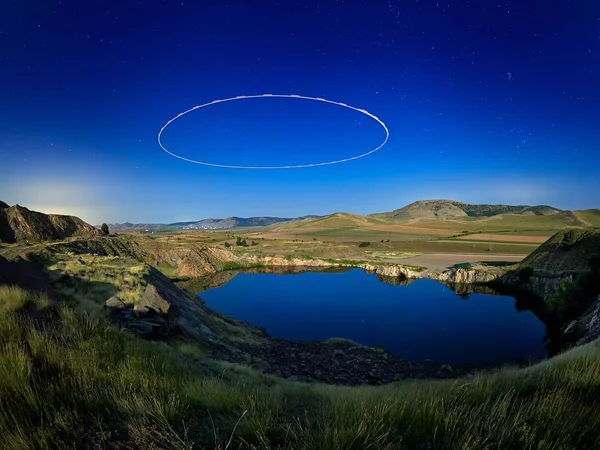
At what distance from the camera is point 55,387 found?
155 inches

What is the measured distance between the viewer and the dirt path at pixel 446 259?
75.4 m

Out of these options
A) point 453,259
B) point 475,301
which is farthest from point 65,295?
point 453,259

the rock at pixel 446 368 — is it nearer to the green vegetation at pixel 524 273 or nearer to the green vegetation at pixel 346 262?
the green vegetation at pixel 524 273

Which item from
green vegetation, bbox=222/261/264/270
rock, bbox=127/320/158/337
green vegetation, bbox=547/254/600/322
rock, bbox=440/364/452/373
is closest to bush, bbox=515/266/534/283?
green vegetation, bbox=547/254/600/322

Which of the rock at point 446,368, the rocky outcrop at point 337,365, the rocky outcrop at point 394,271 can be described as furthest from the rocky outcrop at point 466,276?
the rock at point 446,368

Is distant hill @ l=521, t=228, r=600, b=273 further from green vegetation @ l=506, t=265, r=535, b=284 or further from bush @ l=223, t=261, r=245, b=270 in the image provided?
bush @ l=223, t=261, r=245, b=270

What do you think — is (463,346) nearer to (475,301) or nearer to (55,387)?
(475,301)

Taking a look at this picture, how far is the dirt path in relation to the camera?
247ft

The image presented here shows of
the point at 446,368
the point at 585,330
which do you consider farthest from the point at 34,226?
the point at 585,330

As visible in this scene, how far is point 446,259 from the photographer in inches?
3282

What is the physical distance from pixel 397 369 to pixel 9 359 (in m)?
22.3

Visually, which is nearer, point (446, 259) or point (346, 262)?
point (446, 259)

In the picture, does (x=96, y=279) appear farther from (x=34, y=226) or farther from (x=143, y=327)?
(x=34, y=226)

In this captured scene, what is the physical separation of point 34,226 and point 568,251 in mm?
98478
